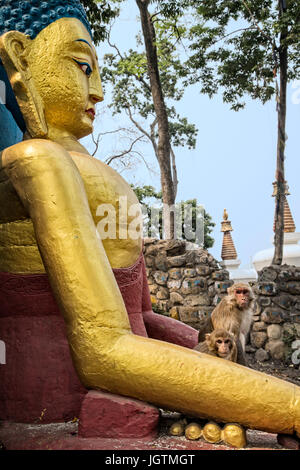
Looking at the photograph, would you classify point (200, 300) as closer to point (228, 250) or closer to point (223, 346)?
point (223, 346)

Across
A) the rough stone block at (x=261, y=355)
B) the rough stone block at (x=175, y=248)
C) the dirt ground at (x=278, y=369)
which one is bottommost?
the dirt ground at (x=278, y=369)

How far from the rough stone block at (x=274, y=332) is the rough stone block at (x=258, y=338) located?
96mm

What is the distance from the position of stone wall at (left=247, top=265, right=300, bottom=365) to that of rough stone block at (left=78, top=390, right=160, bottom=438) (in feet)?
25.3

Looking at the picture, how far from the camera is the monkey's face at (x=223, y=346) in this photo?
279 centimetres

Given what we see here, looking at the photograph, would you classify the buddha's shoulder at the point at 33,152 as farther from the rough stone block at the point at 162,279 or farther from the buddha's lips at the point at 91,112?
the rough stone block at the point at 162,279

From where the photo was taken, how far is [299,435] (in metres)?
1.60

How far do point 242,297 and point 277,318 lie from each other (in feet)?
13.1

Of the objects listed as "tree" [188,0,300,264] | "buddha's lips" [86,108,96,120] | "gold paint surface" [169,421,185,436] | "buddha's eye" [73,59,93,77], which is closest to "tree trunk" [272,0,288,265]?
"tree" [188,0,300,264]

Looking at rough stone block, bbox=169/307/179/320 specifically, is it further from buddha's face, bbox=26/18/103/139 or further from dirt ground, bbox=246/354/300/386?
buddha's face, bbox=26/18/103/139

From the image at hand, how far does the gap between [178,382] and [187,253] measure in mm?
8428

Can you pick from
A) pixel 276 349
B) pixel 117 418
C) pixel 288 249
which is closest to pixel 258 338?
pixel 276 349

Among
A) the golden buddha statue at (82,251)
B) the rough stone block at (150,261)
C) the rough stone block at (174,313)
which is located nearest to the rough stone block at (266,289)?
the rough stone block at (174,313)

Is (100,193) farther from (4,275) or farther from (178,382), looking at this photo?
(178,382)

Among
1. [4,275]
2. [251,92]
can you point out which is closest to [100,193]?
[4,275]
